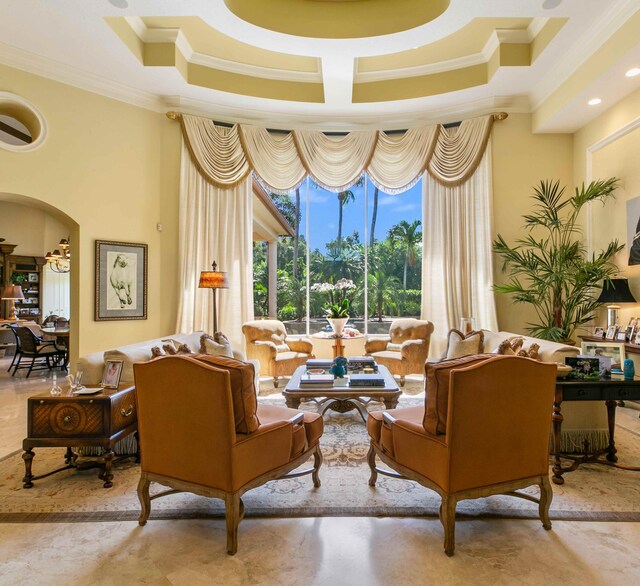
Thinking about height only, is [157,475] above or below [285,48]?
below

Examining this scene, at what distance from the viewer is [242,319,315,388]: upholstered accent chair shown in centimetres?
573

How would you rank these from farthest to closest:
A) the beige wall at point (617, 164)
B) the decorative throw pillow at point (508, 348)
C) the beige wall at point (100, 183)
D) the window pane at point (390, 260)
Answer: the window pane at point (390, 260) < the beige wall at point (100, 183) < the beige wall at point (617, 164) < the decorative throw pillow at point (508, 348)

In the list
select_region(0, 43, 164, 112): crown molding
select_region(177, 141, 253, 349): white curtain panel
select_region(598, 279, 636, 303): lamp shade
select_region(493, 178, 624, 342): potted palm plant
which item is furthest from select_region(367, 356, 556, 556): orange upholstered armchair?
select_region(0, 43, 164, 112): crown molding

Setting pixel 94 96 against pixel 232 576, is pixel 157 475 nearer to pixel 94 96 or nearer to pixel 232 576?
pixel 232 576

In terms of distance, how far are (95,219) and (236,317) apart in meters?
2.29

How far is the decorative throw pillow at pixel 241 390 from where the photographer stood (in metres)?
2.18

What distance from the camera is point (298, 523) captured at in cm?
236

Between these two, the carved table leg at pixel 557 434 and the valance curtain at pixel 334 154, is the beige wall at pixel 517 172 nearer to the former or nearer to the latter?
the valance curtain at pixel 334 154

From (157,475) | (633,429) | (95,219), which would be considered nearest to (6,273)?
(95,219)

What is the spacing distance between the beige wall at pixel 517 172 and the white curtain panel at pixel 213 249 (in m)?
3.71

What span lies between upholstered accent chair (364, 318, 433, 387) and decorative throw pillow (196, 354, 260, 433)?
368 centimetres

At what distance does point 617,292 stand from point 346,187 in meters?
3.84

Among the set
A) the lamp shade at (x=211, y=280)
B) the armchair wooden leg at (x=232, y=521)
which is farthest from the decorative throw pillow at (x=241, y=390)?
the lamp shade at (x=211, y=280)

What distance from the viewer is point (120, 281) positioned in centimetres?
562
